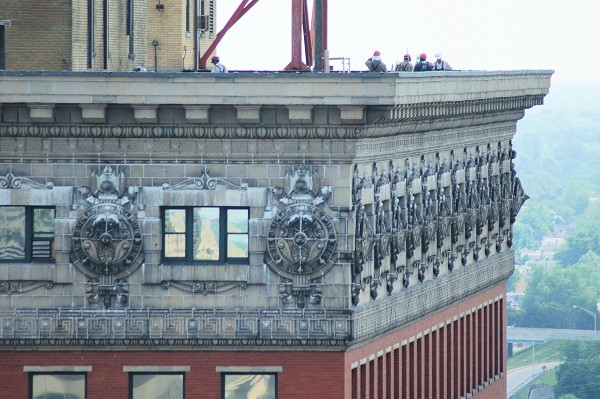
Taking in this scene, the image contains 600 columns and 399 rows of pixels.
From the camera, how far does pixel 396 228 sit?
7294 centimetres

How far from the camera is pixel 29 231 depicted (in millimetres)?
66312

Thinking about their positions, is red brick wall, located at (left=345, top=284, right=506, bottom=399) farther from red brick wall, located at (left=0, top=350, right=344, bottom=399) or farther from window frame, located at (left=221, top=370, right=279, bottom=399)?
window frame, located at (left=221, top=370, right=279, bottom=399)

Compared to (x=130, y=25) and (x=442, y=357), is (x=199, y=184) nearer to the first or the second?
(x=130, y=25)

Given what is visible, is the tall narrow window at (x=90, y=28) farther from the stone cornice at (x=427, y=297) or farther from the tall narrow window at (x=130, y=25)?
the stone cornice at (x=427, y=297)

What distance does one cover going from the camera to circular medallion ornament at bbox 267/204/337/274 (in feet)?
214

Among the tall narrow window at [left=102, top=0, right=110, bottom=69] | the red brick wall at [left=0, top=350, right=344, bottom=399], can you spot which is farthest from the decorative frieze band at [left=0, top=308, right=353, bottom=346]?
the tall narrow window at [left=102, top=0, right=110, bottom=69]

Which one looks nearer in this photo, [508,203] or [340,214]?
[340,214]

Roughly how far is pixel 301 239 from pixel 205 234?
8.72 feet

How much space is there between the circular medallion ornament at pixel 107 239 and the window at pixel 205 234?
927 millimetres

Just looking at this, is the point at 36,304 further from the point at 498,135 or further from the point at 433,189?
the point at 498,135

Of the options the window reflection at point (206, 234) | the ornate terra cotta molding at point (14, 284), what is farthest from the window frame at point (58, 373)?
the window reflection at point (206, 234)

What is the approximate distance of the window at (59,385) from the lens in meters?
66.1

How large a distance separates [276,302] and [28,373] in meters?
7.03

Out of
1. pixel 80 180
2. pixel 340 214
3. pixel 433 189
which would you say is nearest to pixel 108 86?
pixel 80 180
